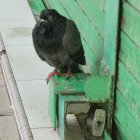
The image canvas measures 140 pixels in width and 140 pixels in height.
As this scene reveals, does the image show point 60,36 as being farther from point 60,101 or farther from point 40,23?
point 60,101

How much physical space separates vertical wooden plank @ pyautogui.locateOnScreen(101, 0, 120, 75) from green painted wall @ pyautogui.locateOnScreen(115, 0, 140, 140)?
52 millimetres

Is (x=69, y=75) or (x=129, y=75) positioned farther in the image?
(x=69, y=75)

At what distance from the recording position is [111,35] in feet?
8.37

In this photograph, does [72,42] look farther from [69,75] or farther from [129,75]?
[129,75]

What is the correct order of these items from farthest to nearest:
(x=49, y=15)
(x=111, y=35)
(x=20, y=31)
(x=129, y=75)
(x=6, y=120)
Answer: (x=20, y=31) < (x=6, y=120) < (x=49, y=15) < (x=111, y=35) < (x=129, y=75)

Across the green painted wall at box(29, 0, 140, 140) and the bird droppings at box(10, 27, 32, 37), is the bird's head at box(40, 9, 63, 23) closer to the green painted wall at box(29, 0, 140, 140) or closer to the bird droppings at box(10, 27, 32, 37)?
the green painted wall at box(29, 0, 140, 140)

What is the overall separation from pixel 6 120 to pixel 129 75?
1301 millimetres

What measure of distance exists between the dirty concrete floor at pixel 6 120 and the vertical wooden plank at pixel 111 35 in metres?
0.86

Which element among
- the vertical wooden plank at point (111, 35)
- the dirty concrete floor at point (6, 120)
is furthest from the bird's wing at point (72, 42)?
the dirty concrete floor at point (6, 120)

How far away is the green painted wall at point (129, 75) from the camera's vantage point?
2195 millimetres

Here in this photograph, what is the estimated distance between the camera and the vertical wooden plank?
2469mm

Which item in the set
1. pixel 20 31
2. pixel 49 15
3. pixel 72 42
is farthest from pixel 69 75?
pixel 20 31

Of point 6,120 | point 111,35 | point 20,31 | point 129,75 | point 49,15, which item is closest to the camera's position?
point 129,75

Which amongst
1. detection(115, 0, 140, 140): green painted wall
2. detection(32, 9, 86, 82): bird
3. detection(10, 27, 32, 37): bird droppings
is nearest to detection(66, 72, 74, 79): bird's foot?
detection(32, 9, 86, 82): bird
